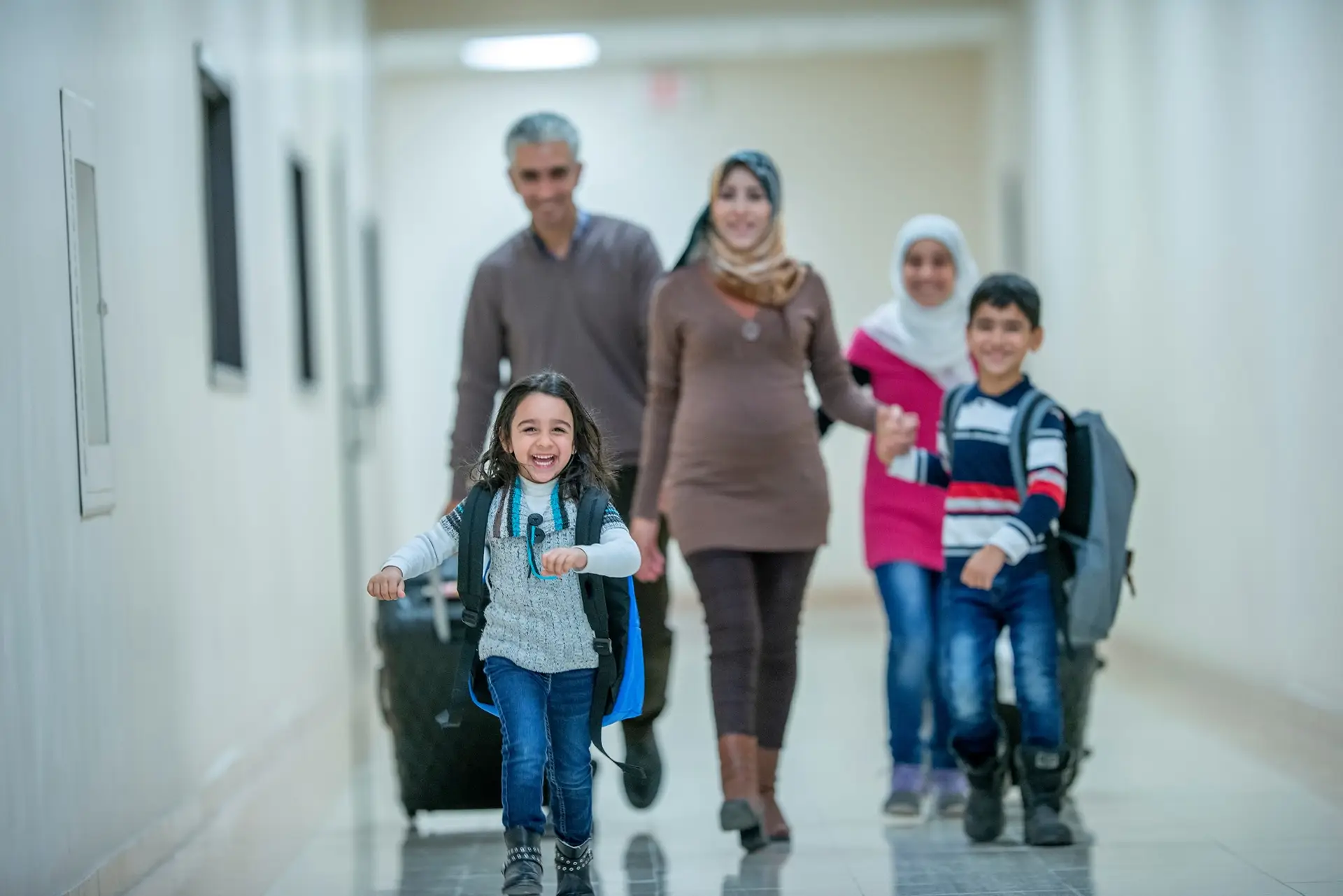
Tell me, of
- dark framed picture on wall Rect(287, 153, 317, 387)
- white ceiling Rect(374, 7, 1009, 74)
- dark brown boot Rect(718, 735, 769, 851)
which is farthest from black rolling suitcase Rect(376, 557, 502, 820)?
white ceiling Rect(374, 7, 1009, 74)

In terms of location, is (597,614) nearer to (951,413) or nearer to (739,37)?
(951,413)

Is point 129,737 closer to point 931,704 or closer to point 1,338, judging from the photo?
point 1,338

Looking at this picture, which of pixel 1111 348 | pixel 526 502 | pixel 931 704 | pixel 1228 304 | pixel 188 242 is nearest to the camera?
pixel 526 502

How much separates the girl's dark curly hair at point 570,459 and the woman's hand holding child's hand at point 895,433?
3.52 ft

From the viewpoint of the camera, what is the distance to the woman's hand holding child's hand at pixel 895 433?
385cm

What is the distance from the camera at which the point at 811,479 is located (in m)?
3.77

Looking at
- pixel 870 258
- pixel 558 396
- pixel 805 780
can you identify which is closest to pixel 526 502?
pixel 558 396

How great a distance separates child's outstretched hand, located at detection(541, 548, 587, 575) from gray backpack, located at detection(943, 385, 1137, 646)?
1.32 m

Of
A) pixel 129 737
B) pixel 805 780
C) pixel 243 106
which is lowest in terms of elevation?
pixel 805 780

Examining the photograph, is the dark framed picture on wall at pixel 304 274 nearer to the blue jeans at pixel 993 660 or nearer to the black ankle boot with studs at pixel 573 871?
the blue jeans at pixel 993 660

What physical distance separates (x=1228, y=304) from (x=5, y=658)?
4112 mm

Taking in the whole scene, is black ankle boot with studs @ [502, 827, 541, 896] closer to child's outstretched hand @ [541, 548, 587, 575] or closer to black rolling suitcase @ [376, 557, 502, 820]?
child's outstretched hand @ [541, 548, 587, 575]

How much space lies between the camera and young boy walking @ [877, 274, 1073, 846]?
3693 millimetres

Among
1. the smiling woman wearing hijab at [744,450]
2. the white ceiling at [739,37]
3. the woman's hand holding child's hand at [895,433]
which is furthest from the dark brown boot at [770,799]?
the white ceiling at [739,37]
